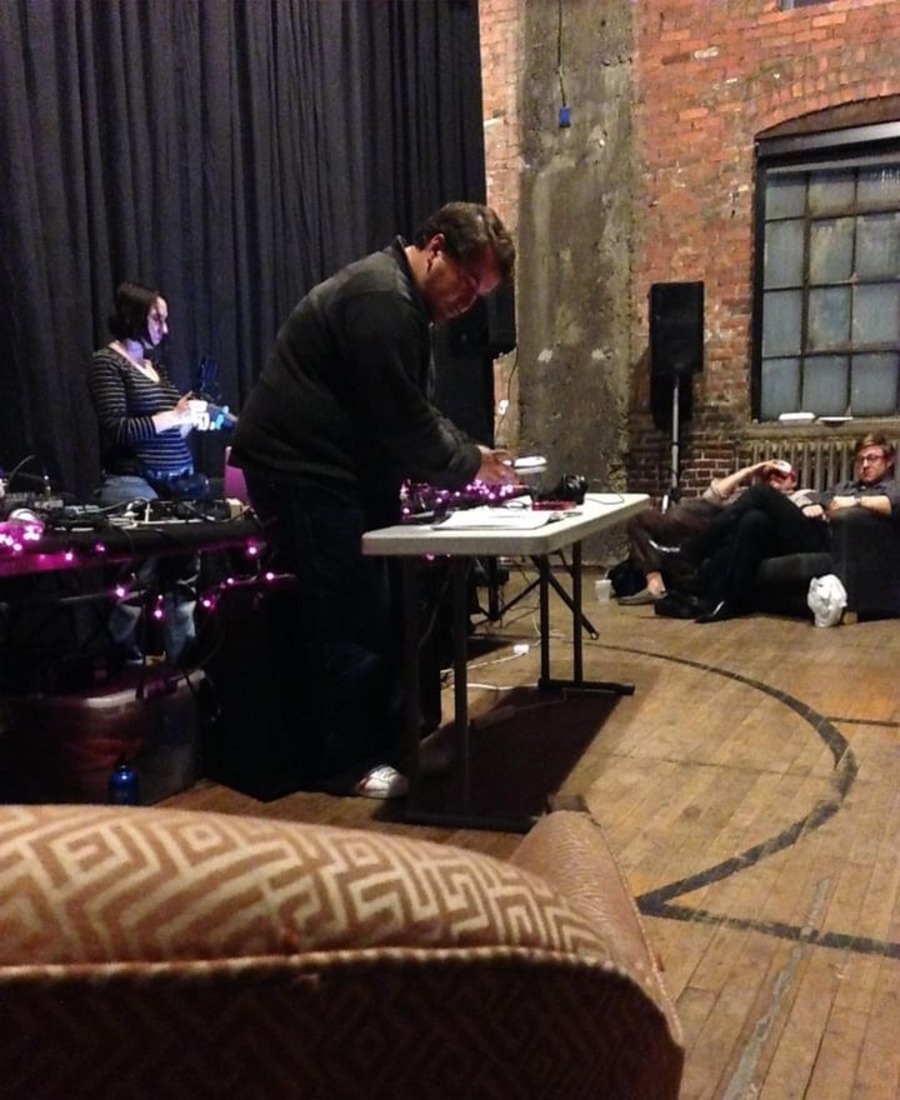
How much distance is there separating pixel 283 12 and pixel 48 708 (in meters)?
3.70

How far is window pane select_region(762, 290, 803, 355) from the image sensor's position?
5984 mm

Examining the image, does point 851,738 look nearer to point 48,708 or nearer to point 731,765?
point 731,765

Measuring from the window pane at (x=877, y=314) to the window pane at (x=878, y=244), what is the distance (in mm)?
94

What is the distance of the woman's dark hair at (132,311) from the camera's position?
316 centimetres

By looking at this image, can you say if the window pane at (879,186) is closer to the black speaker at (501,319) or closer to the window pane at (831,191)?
the window pane at (831,191)

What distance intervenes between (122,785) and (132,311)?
64.7 inches

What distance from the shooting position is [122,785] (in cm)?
219

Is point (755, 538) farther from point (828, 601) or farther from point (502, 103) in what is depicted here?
point (502, 103)

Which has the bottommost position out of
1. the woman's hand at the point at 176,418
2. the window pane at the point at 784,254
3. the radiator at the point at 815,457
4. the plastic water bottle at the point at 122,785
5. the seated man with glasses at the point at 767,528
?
the plastic water bottle at the point at 122,785

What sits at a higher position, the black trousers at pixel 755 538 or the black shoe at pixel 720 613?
the black trousers at pixel 755 538

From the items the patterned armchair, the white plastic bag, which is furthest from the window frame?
the patterned armchair

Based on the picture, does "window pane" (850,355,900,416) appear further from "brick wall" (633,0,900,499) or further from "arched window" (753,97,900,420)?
"brick wall" (633,0,900,499)

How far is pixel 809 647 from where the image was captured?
388 cm

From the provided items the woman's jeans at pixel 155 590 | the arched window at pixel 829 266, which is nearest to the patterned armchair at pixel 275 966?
the woman's jeans at pixel 155 590
